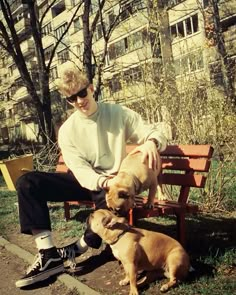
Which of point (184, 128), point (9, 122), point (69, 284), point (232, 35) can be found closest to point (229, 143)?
point (184, 128)

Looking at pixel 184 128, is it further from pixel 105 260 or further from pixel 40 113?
pixel 40 113

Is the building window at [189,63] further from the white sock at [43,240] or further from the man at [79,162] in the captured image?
the white sock at [43,240]

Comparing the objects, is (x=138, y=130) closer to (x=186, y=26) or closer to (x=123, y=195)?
(x=123, y=195)

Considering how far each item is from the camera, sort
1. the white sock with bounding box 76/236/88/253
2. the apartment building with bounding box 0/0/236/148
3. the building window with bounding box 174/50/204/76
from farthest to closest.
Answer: the apartment building with bounding box 0/0/236/148 < the building window with bounding box 174/50/204/76 < the white sock with bounding box 76/236/88/253

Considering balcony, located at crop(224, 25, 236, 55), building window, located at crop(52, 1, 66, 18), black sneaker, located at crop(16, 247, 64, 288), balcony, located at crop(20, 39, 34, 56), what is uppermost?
building window, located at crop(52, 1, 66, 18)

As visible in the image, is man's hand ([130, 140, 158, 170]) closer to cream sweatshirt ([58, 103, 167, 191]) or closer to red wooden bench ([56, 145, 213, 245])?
cream sweatshirt ([58, 103, 167, 191])

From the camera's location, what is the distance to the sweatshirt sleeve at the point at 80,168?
12.0 ft

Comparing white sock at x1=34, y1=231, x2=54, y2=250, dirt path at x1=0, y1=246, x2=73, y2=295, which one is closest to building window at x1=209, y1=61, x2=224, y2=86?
dirt path at x1=0, y1=246, x2=73, y2=295

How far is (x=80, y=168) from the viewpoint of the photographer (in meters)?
3.84

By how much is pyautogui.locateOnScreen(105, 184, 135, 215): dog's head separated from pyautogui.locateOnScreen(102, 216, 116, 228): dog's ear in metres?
0.13

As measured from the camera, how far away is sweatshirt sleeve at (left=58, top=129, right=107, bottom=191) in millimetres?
3670

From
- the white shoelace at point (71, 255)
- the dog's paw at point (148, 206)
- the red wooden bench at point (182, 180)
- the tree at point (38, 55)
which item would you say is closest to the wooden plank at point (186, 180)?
the red wooden bench at point (182, 180)

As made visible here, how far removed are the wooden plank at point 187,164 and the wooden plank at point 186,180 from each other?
0.26 ft

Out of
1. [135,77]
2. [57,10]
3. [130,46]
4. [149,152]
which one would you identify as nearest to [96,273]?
[149,152]
